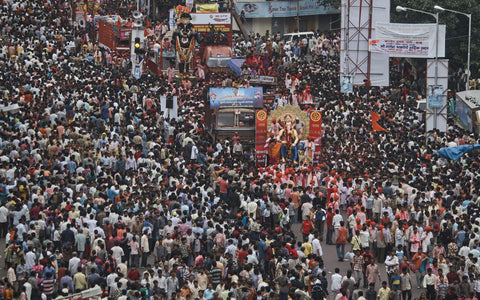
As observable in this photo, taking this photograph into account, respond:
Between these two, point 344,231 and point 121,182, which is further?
point 121,182

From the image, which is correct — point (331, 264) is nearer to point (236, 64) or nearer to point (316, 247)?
point (316, 247)

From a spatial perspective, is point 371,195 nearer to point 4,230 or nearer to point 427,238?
point 427,238

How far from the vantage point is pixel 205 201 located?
28344 mm

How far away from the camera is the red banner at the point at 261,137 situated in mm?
35531

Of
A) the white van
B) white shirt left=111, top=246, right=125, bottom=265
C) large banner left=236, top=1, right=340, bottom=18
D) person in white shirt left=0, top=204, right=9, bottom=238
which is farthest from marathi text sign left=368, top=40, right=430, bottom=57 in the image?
white shirt left=111, top=246, right=125, bottom=265

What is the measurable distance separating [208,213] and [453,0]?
1059 inches

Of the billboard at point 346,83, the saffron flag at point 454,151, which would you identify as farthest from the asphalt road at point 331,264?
the billboard at point 346,83

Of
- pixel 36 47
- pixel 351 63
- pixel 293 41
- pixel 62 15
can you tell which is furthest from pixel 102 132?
pixel 293 41

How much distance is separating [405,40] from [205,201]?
18.9 m

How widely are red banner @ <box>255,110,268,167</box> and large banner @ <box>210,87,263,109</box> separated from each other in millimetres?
1693

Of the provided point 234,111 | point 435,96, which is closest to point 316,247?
point 234,111

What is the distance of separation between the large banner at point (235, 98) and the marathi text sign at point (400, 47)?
354 inches

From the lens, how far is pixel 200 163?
111ft

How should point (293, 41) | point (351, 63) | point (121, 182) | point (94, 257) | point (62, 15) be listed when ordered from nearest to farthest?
point (94, 257), point (121, 182), point (351, 63), point (62, 15), point (293, 41)
